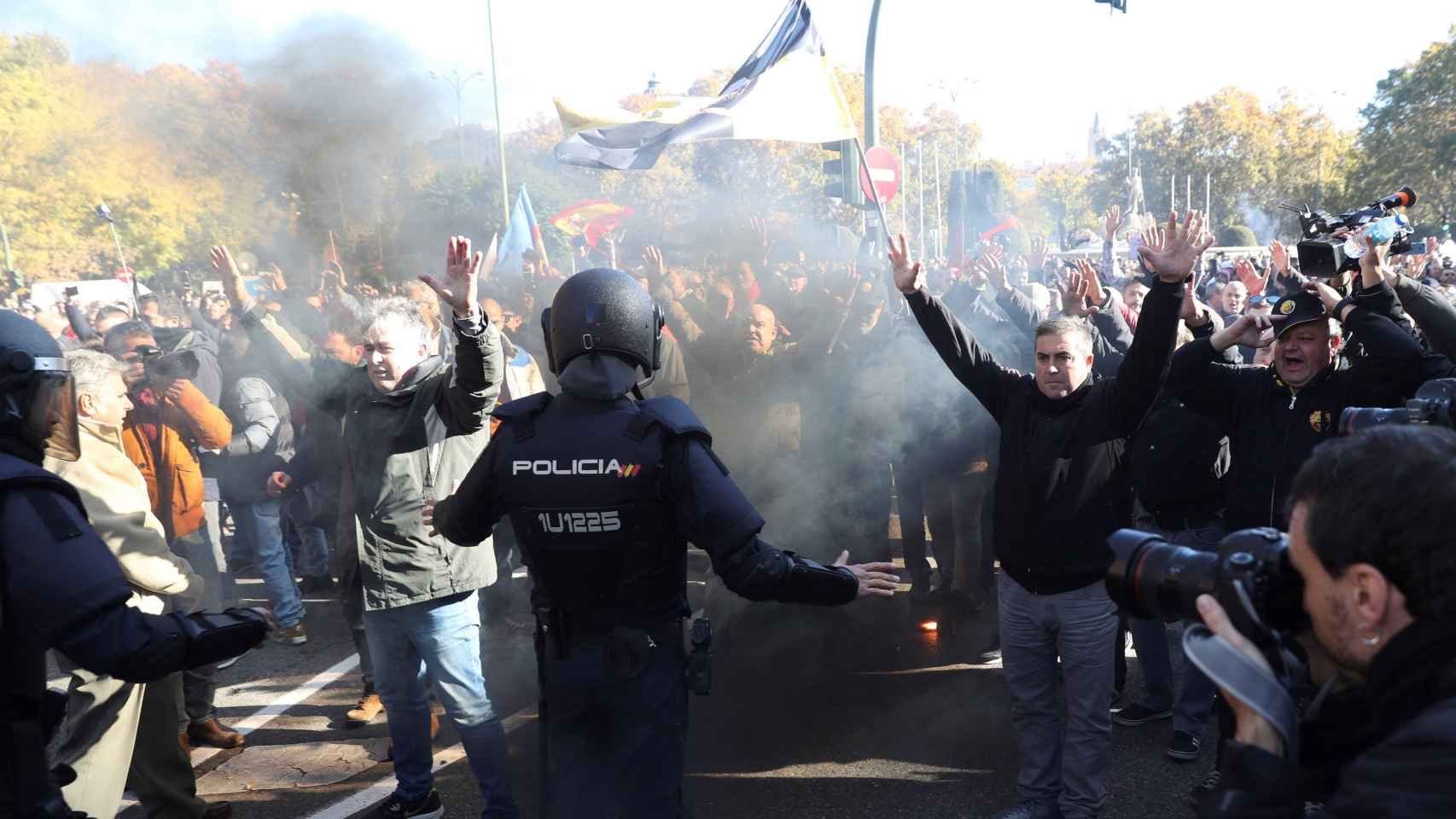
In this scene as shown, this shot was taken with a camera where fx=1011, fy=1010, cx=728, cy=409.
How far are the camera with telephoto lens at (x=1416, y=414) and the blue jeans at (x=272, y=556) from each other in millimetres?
5357

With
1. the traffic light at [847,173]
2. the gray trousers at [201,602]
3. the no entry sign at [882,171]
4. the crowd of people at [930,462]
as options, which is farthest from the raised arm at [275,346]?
the traffic light at [847,173]

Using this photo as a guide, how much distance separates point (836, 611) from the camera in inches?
232

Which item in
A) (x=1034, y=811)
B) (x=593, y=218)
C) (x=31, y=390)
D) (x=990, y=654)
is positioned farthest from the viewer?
(x=593, y=218)

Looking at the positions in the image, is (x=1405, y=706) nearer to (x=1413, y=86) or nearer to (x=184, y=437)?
(x=184, y=437)

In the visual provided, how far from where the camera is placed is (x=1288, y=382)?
3.56 meters

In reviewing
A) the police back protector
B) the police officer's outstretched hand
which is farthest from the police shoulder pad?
the police officer's outstretched hand

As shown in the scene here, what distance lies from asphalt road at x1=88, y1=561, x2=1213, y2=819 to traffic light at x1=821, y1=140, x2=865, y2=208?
4.87 meters

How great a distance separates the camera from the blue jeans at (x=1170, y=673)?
4000mm

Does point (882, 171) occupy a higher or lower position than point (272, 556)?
higher

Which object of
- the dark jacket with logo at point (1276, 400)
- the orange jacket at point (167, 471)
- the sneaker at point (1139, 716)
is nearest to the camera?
the dark jacket with logo at point (1276, 400)

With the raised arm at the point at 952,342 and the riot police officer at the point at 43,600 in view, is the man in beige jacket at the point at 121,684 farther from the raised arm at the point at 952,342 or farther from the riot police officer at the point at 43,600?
the raised arm at the point at 952,342

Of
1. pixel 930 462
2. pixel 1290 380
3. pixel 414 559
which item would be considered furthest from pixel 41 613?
pixel 930 462

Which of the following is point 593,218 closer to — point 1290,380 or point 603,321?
point 1290,380

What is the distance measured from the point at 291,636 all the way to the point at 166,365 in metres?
1.72
